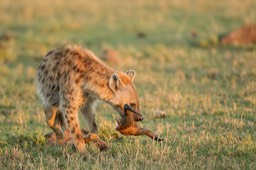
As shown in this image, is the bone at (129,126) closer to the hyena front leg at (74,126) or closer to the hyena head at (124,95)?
the hyena head at (124,95)

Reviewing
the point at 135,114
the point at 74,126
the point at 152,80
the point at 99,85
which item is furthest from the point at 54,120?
the point at 152,80

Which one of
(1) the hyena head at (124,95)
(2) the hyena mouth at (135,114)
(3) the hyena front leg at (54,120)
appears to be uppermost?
(1) the hyena head at (124,95)

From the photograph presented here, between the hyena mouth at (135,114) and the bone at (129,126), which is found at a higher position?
the hyena mouth at (135,114)

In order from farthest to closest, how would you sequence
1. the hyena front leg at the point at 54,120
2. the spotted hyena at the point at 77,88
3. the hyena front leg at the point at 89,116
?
1. the hyena front leg at the point at 54,120
2. the hyena front leg at the point at 89,116
3. the spotted hyena at the point at 77,88

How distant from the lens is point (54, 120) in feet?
23.5

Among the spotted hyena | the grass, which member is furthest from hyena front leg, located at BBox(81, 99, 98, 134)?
the grass

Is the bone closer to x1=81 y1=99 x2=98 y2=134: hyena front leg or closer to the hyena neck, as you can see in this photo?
the hyena neck

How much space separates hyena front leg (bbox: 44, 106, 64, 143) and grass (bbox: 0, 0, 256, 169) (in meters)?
0.25

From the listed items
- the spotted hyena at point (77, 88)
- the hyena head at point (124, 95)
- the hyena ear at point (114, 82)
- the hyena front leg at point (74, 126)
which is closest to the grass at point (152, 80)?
the hyena front leg at point (74, 126)

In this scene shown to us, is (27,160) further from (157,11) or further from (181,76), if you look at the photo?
(157,11)

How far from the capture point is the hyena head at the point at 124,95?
640cm

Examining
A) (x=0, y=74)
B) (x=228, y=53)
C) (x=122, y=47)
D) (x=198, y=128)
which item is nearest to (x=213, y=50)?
(x=228, y=53)

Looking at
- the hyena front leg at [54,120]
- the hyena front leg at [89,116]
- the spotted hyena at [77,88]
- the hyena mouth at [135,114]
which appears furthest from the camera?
the hyena front leg at [54,120]

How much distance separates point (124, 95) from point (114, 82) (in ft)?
0.64
